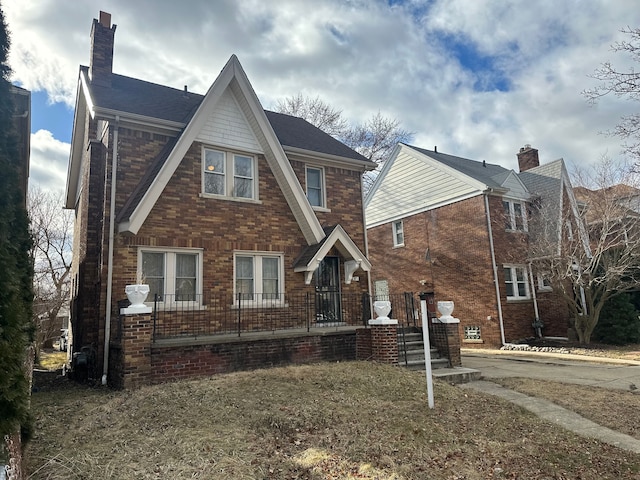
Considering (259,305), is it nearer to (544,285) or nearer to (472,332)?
(472,332)

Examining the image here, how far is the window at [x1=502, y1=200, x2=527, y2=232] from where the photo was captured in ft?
62.2

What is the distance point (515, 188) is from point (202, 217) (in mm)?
15053

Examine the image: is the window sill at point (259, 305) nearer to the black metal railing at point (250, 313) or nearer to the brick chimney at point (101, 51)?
the black metal railing at point (250, 313)

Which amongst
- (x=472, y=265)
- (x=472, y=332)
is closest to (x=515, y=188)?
(x=472, y=265)

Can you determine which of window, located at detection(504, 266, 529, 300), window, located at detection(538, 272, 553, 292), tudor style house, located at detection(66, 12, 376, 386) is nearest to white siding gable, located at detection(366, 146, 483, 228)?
window, located at detection(504, 266, 529, 300)

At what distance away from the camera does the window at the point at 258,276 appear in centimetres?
1166

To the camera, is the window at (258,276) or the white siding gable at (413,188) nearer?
the window at (258,276)

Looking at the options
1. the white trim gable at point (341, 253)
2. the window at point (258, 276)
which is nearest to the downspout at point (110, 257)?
the window at point (258, 276)

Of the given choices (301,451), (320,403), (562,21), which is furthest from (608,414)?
(562,21)

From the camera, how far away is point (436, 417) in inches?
245

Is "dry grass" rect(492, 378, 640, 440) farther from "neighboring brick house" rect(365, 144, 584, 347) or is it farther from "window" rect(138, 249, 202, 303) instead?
"neighboring brick house" rect(365, 144, 584, 347)

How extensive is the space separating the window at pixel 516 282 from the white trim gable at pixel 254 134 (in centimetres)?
1043

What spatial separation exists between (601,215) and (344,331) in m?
13.1

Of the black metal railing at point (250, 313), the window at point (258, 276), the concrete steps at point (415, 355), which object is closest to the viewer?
the concrete steps at point (415, 355)
